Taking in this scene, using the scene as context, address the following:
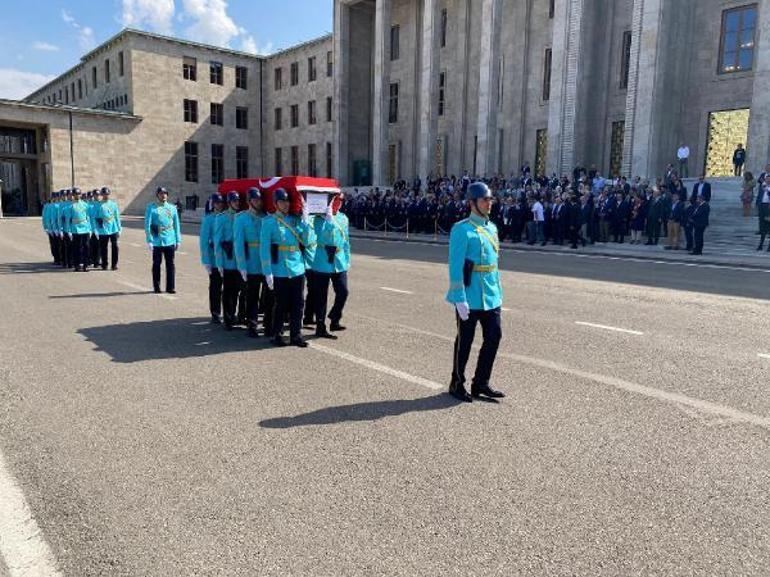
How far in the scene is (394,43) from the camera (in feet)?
152

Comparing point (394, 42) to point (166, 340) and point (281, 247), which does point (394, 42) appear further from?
point (166, 340)

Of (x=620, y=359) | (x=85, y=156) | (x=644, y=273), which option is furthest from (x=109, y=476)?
(x=85, y=156)

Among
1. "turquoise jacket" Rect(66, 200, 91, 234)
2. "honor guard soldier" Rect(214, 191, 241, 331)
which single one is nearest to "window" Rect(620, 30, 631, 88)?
"turquoise jacket" Rect(66, 200, 91, 234)

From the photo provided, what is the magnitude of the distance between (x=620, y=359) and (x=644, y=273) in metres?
8.63

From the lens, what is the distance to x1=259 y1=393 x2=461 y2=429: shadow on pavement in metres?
4.89

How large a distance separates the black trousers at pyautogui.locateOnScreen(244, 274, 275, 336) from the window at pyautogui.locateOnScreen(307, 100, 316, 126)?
5128 centimetres

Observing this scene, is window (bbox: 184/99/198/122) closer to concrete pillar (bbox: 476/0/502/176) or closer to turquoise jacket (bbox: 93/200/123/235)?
concrete pillar (bbox: 476/0/502/176)

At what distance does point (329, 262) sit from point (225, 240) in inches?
73.3

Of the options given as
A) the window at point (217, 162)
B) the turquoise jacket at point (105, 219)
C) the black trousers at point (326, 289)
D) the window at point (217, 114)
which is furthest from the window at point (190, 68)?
the black trousers at point (326, 289)

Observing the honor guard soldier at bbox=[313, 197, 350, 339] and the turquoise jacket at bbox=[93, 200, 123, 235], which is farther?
the turquoise jacket at bbox=[93, 200, 123, 235]

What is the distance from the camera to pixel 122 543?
315cm

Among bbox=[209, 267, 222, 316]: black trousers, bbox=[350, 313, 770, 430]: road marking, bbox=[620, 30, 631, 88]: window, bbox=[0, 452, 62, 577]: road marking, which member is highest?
bbox=[620, 30, 631, 88]: window

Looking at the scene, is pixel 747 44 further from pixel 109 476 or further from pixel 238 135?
pixel 238 135

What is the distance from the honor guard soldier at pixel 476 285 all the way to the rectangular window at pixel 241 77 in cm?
6100
